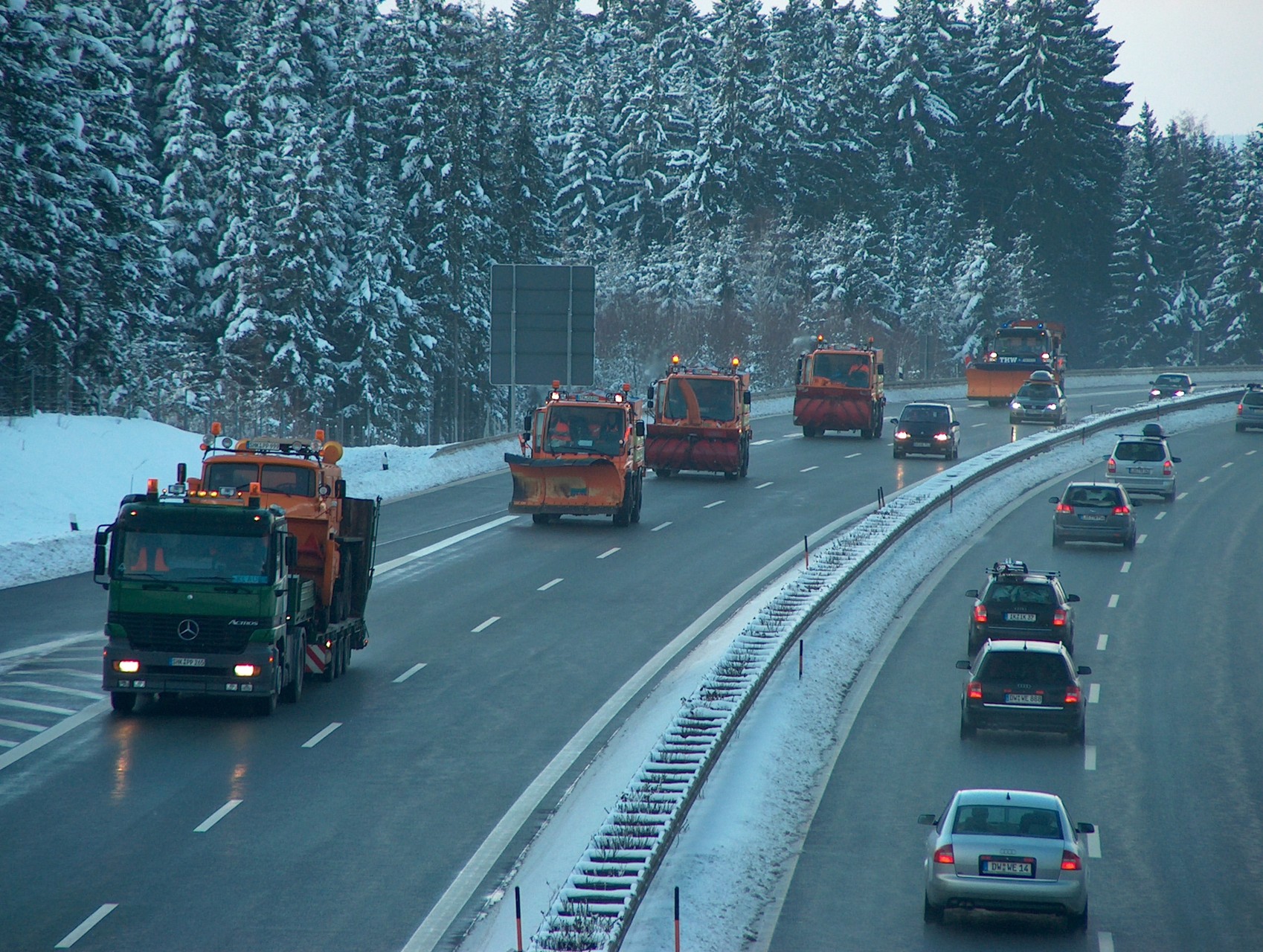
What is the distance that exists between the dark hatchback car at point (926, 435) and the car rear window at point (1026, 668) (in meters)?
30.6

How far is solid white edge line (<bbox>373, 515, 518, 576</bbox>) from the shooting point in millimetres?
31078

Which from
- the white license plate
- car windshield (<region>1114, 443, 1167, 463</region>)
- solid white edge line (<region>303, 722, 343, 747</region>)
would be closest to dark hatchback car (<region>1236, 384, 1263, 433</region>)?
car windshield (<region>1114, 443, 1167, 463</region>)

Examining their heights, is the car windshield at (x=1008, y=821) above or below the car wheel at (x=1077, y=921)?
above

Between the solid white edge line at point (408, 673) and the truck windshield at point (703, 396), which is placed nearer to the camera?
the solid white edge line at point (408, 673)

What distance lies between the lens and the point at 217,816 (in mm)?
15750

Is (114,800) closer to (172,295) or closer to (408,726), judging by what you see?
(408,726)

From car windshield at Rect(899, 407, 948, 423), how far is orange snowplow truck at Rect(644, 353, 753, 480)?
29.3ft

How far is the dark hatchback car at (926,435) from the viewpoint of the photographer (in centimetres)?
5125

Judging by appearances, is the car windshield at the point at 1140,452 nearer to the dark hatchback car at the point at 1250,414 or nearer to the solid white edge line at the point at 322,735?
the dark hatchback car at the point at 1250,414

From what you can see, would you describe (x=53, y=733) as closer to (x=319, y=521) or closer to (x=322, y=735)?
(x=322, y=735)

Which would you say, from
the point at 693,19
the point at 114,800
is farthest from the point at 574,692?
the point at 693,19

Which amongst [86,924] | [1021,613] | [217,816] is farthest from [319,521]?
[1021,613]

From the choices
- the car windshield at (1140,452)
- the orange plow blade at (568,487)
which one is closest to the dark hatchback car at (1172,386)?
the car windshield at (1140,452)

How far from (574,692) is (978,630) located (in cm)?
762
